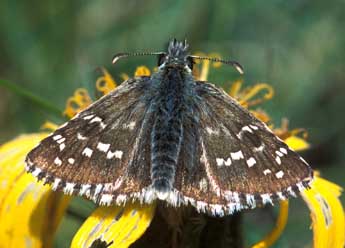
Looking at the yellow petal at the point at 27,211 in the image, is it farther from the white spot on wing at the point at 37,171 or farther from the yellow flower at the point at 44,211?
the white spot on wing at the point at 37,171

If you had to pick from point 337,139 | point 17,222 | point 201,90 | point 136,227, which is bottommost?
point 136,227

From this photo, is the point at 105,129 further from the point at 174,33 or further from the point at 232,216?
the point at 174,33

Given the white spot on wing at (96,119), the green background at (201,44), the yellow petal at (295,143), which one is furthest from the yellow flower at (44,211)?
the green background at (201,44)

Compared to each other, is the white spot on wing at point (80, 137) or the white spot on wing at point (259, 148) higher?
the white spot on wing at point (80, 137)

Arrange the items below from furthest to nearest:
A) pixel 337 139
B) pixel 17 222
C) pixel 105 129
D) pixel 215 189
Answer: pixel 337 139, pixel 17 222, pixel 105 129, pixel 215 189

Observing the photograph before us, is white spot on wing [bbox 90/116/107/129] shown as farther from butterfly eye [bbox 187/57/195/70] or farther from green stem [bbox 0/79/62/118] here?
green stem [bbox 0/79/62/118]

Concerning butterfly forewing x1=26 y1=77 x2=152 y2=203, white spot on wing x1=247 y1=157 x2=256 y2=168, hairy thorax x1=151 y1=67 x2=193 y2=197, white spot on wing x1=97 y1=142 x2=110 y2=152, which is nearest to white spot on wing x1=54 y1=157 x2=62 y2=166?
butterfly forewing x1=26 y1=77 x2=152 y2=203

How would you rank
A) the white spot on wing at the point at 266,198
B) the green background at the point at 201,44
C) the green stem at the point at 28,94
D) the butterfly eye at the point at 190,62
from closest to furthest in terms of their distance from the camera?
1. the white spot on wing at the point at 266,198
2. the butterfly eye at the point at 190,62
3. the green stem at the point at 28,94
4. the green background at the point at 201,44

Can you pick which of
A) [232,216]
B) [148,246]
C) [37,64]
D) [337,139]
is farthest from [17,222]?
[337,139]
